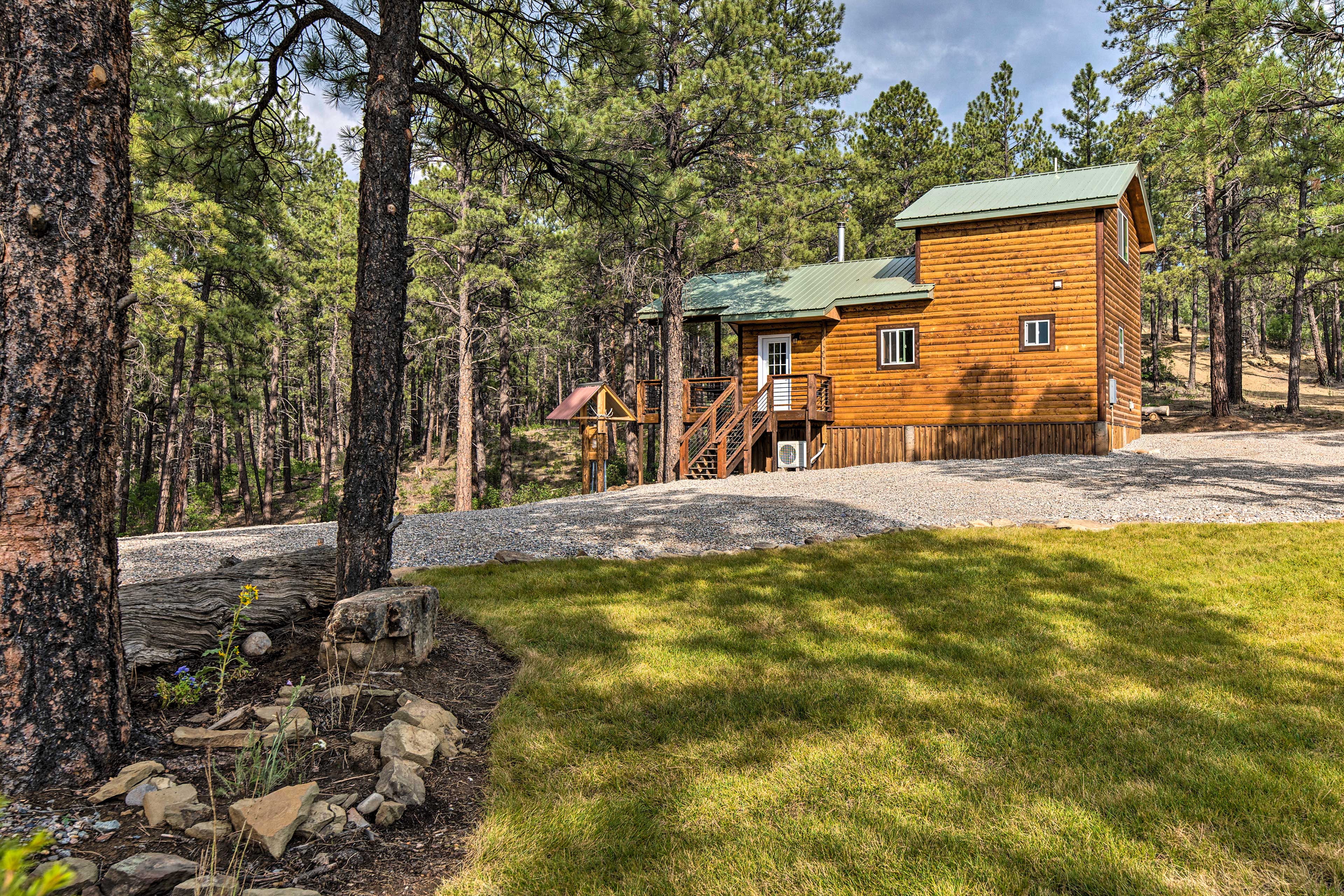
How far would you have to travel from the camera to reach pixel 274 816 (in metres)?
2.32

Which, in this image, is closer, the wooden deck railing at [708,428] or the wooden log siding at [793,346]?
the wooden deck railing at [708,428]

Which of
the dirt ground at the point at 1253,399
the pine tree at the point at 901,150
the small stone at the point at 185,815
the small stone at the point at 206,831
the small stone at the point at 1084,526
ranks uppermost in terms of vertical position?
the pine tree at the point at 901,150

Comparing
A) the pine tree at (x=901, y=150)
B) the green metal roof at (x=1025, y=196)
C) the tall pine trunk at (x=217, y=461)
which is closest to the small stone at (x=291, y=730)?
the green metal roof at (x=1025, y=196)

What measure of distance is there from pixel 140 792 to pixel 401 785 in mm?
843

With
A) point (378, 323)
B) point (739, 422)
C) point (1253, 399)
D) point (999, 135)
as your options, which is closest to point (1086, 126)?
point (999, 135)

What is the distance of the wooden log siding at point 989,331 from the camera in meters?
16.2

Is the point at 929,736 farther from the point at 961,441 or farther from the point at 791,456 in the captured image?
the point at 791,456

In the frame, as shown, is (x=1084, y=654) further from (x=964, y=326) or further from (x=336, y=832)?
(x=964, y=326)

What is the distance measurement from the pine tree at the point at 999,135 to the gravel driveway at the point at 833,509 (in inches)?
702

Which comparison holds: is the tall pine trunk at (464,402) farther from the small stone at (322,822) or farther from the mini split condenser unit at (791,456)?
the small stone at (322,822)

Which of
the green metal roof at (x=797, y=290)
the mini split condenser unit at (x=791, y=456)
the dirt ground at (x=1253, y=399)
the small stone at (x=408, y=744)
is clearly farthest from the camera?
the dirt ground at (x=1253, y=399)

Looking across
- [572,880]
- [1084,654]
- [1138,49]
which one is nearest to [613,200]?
[1084,654]

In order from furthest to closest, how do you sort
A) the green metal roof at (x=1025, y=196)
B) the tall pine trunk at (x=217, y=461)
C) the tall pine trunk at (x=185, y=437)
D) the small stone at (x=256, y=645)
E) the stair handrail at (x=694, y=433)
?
the tall pine trunk at (x=217, y=461) < the tall pine trunk at (x=185, y=437) < the stair handrail at (x=694, y=433) < the green metal roof at (x=1025, y=196) < the small stone at (x=256, y=645)

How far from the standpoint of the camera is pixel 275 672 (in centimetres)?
373
